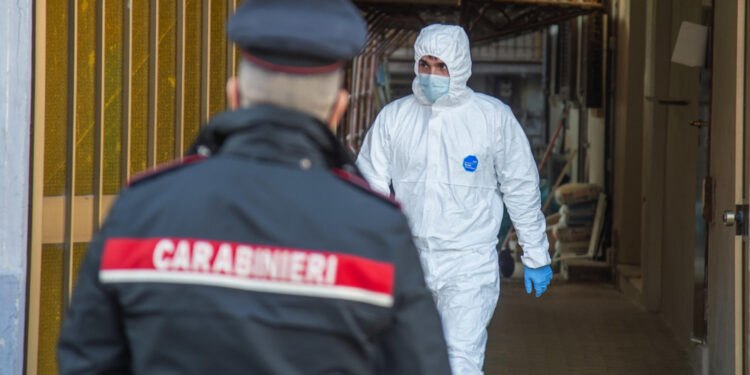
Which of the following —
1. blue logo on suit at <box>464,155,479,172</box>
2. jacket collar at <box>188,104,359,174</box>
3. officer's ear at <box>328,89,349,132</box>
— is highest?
officer's ear at <box>328,89,349,132</box>

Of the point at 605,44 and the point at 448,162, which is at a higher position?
the point at 605,44

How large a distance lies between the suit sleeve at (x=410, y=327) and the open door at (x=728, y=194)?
110 inches

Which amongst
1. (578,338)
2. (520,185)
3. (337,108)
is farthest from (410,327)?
(578,338)

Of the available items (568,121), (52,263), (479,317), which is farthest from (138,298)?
(568,121)

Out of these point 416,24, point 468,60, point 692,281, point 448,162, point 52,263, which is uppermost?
point 416,24

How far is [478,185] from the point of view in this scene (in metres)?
4.48

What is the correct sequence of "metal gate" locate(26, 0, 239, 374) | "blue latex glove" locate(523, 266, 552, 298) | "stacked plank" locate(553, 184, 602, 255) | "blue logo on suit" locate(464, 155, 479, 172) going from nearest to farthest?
1. "metal gate" locate(26, 0, 239, 374)
2. "blue logo on suit" locate(464, 155, 479, 172)
3. "blue latex glove" locate(523, 266, 552, 298)
4. "stacked plank" locate(553, 184, 602, 255)

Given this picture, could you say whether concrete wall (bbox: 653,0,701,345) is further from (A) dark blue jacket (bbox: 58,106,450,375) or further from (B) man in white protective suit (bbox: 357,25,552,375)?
(A) dark blue jacket (bbox: 58,106,450,375)

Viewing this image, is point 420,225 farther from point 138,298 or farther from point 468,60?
point 138,298

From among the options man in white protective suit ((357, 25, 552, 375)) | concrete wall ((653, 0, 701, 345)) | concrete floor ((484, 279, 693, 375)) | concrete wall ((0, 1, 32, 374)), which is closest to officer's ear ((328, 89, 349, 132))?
concrete wall ((0, 1, 32, 374))

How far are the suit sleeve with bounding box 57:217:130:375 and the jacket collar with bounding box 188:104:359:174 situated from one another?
0.22m

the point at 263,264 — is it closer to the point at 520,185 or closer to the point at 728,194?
the point at 520,185

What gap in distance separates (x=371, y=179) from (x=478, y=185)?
0.45m

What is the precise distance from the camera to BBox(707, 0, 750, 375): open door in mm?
4125
